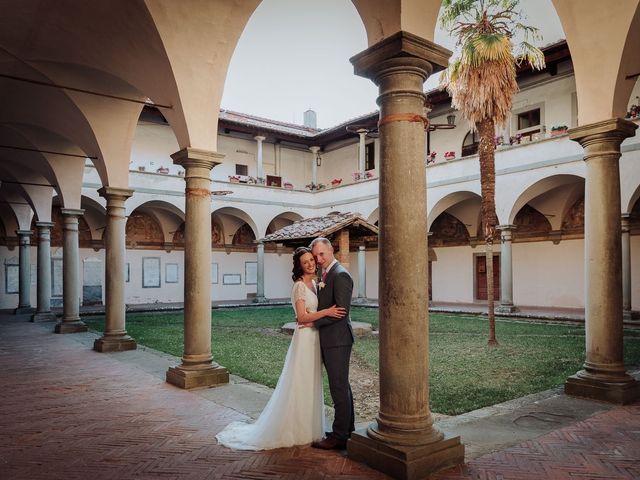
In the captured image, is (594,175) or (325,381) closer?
(594,175)

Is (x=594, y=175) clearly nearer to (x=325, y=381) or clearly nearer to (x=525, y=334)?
(x=325, y=381)

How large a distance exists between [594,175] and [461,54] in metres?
6.89

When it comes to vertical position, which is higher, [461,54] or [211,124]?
[461,54]

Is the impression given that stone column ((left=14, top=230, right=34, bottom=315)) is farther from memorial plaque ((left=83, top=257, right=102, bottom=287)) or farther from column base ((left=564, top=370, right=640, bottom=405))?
column base ((left=564, top=370, right=640, bottom=405))

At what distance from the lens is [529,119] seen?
65.2ft

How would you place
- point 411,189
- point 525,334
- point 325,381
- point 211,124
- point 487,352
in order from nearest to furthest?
point 411,189 → point 211,124 → point 325,381 → point 487,352 → point 525,334

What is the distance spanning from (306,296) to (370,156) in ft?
74.5

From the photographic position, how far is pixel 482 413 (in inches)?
212

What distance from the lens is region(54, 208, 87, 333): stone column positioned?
41.8 ft

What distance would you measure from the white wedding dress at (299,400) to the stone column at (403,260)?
→ 495 mm

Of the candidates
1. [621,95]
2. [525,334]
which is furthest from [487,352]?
[621,95]

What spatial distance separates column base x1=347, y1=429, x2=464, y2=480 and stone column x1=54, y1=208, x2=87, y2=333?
10.8 m

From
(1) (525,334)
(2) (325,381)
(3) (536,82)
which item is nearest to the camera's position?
(2) (325,381)

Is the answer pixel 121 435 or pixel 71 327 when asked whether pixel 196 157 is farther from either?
pixel 71 327
